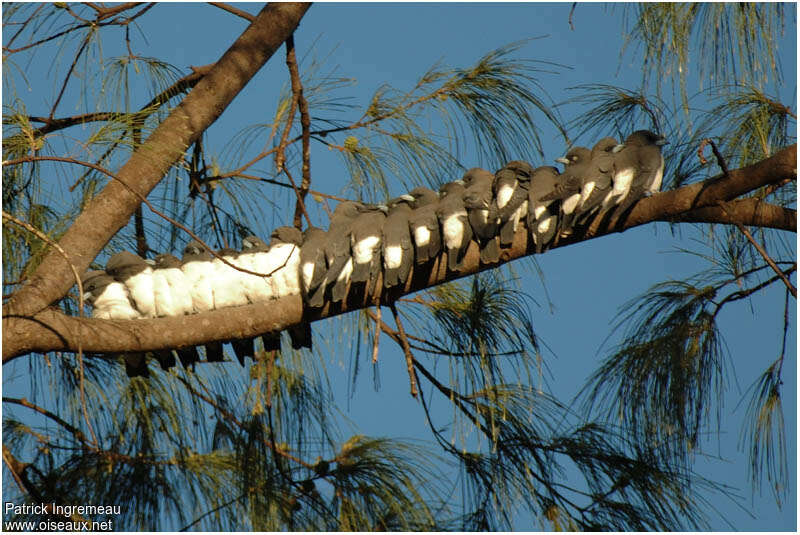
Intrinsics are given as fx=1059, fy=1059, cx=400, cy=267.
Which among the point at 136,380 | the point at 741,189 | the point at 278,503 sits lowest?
the point at 278,503

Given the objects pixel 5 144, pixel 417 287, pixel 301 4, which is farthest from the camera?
pixel 301 4

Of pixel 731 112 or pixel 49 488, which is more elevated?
pixel 731 112

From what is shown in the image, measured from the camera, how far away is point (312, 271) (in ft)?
8.99

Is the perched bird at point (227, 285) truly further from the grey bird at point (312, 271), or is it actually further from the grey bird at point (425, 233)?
the grey bird at point (425, 233)

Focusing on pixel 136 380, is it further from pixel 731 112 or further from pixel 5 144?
pixel 731 112

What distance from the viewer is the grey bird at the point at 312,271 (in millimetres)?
2713

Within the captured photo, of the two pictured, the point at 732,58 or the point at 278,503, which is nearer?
the point at 278,503

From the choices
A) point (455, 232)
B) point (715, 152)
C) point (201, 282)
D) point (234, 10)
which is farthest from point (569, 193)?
point (234, 10)

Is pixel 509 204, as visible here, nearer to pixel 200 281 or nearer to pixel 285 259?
pixel 285 259

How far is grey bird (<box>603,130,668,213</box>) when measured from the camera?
276 cm

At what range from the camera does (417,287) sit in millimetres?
2838

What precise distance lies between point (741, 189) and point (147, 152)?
58.6 inches

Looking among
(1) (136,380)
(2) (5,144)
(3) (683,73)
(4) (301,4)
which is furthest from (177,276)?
(3) (683,73)

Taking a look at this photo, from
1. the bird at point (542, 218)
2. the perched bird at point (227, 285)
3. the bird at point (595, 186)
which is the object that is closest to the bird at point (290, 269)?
the perched bird at point (227, 285)
